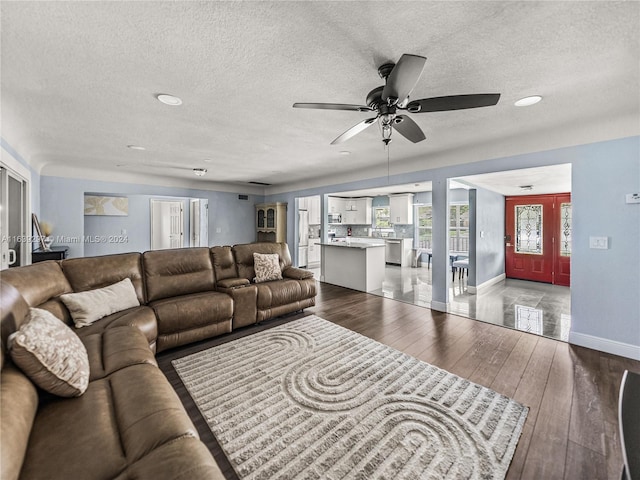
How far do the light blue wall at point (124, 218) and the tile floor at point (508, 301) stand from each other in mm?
2889

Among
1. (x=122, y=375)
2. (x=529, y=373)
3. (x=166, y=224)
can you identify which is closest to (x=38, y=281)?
(x=122, y=375)

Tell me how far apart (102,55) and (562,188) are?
303 inches

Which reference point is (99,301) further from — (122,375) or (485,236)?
(485,236)

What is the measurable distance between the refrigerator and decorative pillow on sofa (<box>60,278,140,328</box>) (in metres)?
5.41

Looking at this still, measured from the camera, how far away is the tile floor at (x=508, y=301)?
145 inches

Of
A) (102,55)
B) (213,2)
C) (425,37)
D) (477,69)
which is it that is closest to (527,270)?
(477,69)

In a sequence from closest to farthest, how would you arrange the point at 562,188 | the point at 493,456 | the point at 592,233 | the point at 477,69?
the point at 493,456 < the point at 477,69 < the point at 592,233 < the point at 562,188

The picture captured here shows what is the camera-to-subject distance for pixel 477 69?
76.7 inches

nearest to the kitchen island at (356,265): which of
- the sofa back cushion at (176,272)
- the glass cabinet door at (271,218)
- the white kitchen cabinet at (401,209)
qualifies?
the glass cabinet door at (271,218)

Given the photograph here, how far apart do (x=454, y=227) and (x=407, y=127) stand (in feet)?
21.2

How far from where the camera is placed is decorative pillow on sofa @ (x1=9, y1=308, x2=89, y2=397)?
4.06ft

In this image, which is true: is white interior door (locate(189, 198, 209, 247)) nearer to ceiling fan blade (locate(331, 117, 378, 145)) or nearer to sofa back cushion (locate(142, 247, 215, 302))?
sofa back cushion (locate(142, 247, 215, 302))

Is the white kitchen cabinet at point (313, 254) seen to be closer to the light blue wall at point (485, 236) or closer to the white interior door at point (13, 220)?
the light blue wall at point (485, 236)

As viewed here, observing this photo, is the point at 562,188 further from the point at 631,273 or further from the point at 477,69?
the point at 477,69
